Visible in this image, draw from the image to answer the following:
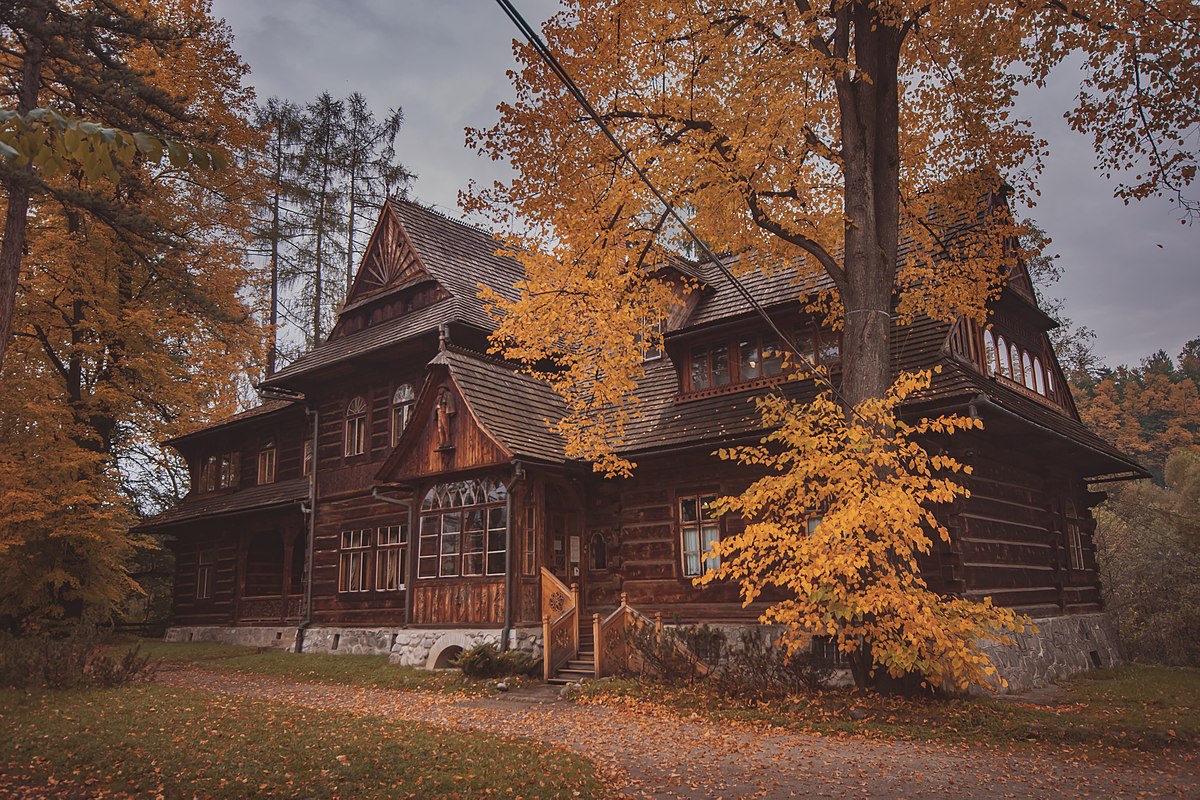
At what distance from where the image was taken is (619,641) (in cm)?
1492

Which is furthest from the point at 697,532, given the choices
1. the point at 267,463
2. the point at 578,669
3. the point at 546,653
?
the point at 267,463

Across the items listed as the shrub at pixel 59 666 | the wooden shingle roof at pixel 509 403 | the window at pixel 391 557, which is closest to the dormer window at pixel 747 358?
the wooden shingle roof at pixel 509 403

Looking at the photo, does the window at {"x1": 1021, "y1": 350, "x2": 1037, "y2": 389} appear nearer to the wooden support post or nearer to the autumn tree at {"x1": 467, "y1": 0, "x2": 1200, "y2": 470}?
the autumn tree at {"x1": 467, "y1": 0, "x2": 1200, "y2": 470}

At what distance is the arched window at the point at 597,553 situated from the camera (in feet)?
59.0

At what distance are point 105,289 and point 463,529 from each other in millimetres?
11027

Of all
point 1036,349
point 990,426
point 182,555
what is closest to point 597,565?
point 990,426

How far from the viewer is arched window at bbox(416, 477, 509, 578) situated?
54.6 feet

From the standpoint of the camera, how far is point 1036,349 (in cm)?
1820

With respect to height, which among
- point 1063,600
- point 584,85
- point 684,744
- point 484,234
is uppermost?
point 484,234

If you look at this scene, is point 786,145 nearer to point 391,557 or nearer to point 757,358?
point 757,358

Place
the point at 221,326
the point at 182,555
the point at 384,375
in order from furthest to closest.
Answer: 1. the point at 182,555
2. the point at 384,375
3. the point at 221,326

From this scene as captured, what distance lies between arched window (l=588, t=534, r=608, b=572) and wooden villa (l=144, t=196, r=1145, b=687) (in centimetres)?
3

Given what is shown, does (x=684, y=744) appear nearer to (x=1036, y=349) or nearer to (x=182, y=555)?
(x=1036, y=349)

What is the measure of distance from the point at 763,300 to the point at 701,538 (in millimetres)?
4958
